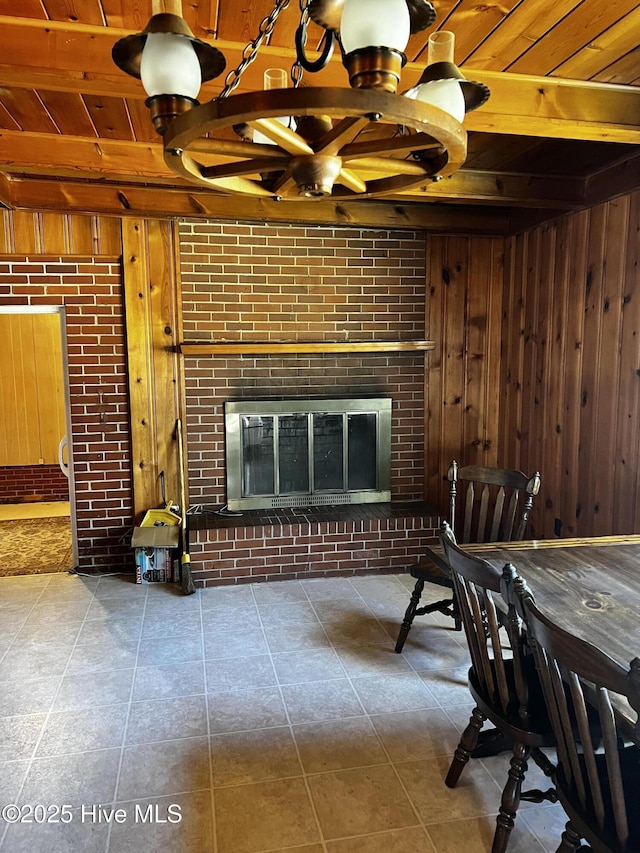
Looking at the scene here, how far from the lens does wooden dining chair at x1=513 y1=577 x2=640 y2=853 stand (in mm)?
1211

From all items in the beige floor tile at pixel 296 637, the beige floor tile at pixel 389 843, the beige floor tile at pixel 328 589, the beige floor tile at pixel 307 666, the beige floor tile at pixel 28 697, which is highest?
the beige floor tile at pixel 328 589

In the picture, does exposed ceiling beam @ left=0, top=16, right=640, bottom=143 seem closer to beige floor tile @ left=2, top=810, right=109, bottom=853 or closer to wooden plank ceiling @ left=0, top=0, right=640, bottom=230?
wooden plank ceiling @ left=0, top=0, right=640, bottom=230

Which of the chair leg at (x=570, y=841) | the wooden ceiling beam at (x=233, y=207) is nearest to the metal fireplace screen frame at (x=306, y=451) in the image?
the wooden ceiling beam at (x=233, y=207)

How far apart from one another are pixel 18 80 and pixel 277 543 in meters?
2.84

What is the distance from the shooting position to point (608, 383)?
3.21 meters

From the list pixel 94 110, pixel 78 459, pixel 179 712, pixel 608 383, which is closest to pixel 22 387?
pixel 78 459

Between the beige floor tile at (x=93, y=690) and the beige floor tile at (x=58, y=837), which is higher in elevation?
the beige floor tile at (x=93, y=690)

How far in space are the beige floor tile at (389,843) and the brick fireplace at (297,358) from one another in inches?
84.1

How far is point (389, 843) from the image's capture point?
183 centimetres

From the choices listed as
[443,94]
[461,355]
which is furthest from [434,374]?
[443,94]

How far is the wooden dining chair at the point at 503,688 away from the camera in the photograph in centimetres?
167

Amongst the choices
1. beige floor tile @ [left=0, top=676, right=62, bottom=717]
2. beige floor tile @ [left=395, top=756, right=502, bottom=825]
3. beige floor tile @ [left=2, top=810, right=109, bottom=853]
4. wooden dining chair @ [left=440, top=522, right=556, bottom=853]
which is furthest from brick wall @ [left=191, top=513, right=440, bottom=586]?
wooden dining chair @ [left=440, top=522, right=556, bottom=853]

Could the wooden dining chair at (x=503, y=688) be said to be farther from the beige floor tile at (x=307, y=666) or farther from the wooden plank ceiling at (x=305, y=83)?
the wooden plank ceiling at (x=305, y=83)

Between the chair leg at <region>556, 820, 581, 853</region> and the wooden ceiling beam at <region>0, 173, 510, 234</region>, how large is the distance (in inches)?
130
